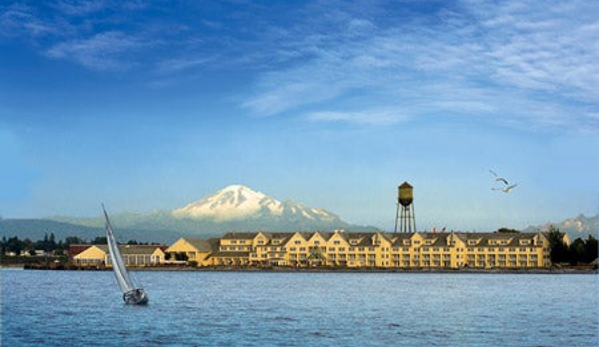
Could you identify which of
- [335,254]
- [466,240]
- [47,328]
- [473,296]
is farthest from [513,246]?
[47,328]

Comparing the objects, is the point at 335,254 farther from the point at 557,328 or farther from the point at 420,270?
the point at 557,328

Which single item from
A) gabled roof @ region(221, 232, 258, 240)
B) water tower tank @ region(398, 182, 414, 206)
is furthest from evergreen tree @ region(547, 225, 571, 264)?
gabled roof @ region(221, 232, 258, 240)

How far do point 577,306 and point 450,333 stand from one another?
26.0 metres

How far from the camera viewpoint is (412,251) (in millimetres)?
168750

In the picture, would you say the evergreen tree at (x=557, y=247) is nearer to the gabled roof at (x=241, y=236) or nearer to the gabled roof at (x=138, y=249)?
the gabled roof at (x=241, y=236)

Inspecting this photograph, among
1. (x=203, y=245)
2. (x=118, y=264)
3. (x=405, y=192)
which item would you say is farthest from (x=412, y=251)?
(x=118, y=264)

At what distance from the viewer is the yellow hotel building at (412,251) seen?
6545 inches

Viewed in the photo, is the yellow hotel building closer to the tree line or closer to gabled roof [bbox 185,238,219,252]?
the tree line

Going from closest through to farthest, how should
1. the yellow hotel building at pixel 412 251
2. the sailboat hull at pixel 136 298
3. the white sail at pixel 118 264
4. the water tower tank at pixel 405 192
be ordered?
the sailboat hull at pixel 136 298
the white sail at pixel 118 264
the yellow hotel building at pixel 412 251
the water tower tank at pixel 405 192

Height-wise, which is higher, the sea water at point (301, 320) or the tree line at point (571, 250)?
the tree line at point (571, 250)

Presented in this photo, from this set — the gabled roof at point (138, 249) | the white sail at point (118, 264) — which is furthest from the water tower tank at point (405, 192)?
the white sail at point (118, 264)

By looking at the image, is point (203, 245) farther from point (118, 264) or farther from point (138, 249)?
point (118, 264)

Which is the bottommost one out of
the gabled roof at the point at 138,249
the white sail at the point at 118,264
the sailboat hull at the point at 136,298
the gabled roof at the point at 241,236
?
the sailboat hull at the point at 136,298

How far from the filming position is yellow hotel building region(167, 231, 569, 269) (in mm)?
166250
